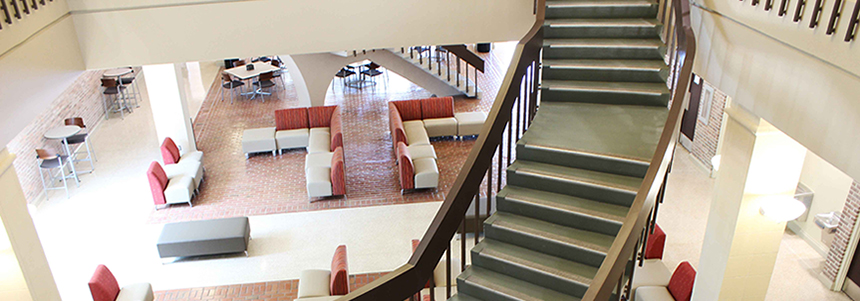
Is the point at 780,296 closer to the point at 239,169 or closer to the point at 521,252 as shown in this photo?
the point at 521,252

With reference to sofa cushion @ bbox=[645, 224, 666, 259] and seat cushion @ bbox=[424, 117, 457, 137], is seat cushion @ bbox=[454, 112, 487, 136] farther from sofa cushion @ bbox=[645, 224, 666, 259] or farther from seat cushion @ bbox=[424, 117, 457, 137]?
sofa cushion @ bbox=[645, 224, 666, 259]

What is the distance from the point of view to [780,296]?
8.20 metres

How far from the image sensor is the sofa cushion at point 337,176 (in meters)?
10.5

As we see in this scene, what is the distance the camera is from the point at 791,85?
4578 millimetres

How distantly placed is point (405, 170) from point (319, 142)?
238cm

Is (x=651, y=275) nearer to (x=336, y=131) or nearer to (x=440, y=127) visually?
(x=440, y=127)

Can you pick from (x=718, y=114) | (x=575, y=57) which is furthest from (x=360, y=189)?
(x=718, y=114)

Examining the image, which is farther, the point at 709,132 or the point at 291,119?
the point at 291,119

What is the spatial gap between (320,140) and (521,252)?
7.83 metres

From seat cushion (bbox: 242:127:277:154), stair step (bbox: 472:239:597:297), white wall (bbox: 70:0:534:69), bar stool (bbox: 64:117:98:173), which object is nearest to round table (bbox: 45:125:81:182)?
bar stool (bbox: 64:117:98:173)

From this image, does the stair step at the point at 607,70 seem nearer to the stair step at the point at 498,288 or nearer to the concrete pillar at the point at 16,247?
the stair step at the point at 498,288

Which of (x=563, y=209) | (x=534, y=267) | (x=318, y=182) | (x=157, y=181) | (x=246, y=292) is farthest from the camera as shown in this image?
(x=318, y=182)

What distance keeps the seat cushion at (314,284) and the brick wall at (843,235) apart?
6.90m

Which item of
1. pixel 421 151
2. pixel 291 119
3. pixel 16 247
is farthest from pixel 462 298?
pixel 291 119
